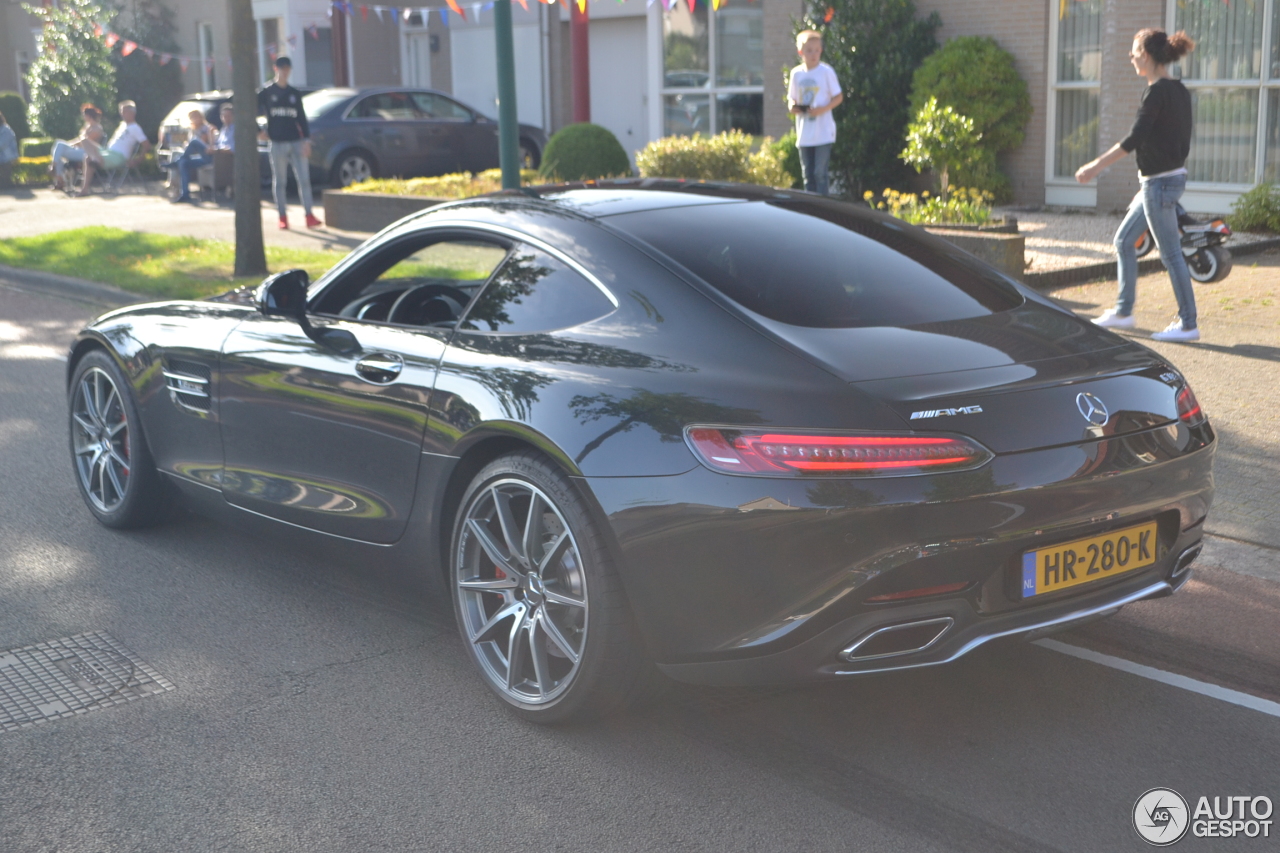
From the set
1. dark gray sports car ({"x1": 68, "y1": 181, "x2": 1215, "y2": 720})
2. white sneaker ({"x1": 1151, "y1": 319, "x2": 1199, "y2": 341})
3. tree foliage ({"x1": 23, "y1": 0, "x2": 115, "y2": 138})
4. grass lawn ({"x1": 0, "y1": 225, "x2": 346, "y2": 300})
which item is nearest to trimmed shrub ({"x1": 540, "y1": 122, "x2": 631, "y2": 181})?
grass lawn ({"x1": 0, "y1": 225, "x2": 346, "y2": 300})

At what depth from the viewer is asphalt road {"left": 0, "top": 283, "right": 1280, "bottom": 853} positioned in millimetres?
3166

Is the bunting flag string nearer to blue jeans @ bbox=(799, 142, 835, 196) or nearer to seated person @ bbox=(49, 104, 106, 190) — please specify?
seated person @ bbox=(49, 104, 106, 190)

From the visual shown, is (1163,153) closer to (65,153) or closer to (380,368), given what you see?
(380,368)

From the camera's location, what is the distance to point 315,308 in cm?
478

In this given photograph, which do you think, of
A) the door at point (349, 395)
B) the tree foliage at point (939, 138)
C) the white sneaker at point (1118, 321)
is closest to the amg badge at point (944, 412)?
the door at point (349, 395)

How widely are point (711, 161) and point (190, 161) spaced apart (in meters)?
10.2

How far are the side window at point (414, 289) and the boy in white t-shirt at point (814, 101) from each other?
782cm

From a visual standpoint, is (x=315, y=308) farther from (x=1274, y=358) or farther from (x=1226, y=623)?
(x=1274, y=358)

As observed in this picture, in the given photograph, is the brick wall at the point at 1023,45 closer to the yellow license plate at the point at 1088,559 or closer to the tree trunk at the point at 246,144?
the tree trunk at the point at 246,144

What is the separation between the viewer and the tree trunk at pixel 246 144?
12141mm

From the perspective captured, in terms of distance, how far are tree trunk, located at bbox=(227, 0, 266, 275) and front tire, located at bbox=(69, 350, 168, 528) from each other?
699 cm

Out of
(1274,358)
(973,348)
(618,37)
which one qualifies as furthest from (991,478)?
(618,37)

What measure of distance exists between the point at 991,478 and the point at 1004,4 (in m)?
14.2

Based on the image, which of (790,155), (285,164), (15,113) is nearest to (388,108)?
(285,164)
